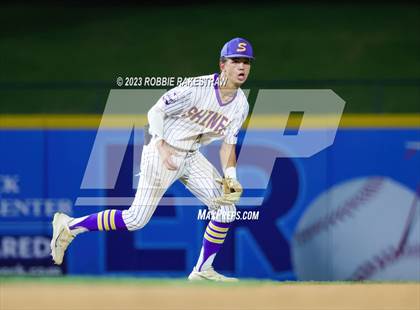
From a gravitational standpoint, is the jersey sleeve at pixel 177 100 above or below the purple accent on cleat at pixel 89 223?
above

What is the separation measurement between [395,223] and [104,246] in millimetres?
2807

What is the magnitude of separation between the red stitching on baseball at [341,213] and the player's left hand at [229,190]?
2.00 m

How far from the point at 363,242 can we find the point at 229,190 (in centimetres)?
236

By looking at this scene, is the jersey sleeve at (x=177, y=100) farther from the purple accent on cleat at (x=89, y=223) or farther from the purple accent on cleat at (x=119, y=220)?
the purple accent on cleat at (x=89, y=223)

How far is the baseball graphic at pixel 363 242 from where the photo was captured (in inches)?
440

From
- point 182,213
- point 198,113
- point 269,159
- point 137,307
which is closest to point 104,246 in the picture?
point 182,213

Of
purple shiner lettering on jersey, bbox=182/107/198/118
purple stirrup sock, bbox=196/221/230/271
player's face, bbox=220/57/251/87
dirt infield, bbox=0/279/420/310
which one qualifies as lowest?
dirt infield, bbox=0/279/420/310

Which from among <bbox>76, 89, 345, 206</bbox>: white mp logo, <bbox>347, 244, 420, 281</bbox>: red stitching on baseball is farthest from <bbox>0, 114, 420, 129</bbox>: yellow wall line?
<bbox>347, 244, 420, 281</bbox>: red stitching on baseball

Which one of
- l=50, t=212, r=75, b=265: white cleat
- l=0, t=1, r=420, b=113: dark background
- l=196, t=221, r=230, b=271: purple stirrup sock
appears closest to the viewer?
l=50, t=212, r=75, b=265: white cleat

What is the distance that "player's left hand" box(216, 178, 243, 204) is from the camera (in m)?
9.28

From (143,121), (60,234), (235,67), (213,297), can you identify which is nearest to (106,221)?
(60,234)

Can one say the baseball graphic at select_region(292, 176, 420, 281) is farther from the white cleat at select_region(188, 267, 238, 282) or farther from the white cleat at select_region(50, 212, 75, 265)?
the white cleat at select_region(50, 212, 75, 265)

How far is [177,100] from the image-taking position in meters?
9.15

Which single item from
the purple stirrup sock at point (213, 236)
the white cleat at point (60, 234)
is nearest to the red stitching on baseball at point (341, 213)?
the purple stirrup sock at point (213, 236)
